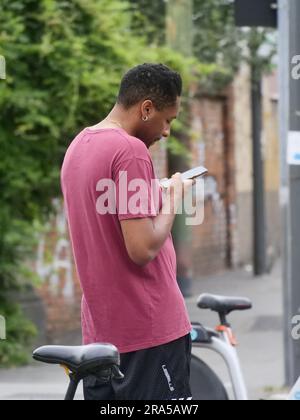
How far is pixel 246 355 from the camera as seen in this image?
1030cm

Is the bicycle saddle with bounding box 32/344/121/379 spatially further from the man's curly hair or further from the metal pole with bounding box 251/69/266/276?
the metal pole with bounding box 251/69/266/276

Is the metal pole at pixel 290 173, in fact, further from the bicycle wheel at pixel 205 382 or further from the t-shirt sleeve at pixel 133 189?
the t-shirt sleeve at pixel 133 189

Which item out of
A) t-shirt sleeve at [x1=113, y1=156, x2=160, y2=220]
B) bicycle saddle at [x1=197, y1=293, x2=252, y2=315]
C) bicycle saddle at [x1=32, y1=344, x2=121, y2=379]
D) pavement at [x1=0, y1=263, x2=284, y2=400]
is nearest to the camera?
bicycle saddle at [x1=32, y1=344, x2=121, y2=379]

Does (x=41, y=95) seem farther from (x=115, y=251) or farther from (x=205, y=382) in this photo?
(x=115, y=251)

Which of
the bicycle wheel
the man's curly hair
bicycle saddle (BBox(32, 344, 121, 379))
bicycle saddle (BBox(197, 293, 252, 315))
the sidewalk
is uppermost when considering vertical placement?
the man's curly hair

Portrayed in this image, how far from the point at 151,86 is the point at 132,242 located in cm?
54

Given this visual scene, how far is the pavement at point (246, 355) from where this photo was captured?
25.2 ft

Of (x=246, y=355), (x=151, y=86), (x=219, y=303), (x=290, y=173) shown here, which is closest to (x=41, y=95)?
(x=290, y=173)

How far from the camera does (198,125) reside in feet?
60.6

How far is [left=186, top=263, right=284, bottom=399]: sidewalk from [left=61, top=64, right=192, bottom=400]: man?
3.00 meters

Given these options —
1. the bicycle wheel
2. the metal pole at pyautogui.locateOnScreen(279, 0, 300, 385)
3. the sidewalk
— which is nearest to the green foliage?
the metal pole at pyautogui.locateOnScreen(279, 0, 300, 385)

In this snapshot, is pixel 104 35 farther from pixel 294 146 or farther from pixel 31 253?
pixel 294 146

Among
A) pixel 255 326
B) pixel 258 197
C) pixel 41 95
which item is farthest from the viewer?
pixel 258 197

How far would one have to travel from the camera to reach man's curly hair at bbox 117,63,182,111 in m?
3.63
